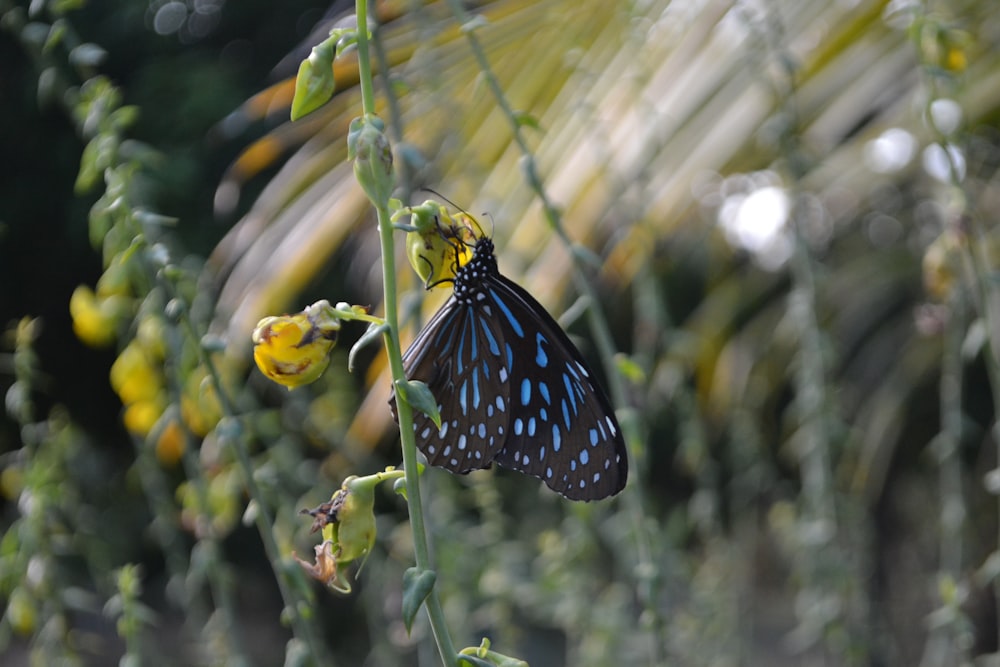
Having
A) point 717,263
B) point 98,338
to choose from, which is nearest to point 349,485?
point 98,338

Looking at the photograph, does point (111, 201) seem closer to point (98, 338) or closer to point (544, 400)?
point (544, 400)

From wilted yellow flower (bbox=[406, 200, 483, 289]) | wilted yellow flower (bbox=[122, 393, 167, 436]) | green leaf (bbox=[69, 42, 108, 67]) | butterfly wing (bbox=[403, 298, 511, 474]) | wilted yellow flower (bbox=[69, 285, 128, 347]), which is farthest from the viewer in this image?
wilted yellow flower (bbox=[122, 393, 167, 436])

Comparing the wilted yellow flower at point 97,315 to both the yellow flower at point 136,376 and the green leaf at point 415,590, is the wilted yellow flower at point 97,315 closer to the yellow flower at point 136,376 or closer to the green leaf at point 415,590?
the yellow flower at point 136,376

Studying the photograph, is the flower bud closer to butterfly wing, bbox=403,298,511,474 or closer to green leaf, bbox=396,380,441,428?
green leaf, bbox=396,380,441,428

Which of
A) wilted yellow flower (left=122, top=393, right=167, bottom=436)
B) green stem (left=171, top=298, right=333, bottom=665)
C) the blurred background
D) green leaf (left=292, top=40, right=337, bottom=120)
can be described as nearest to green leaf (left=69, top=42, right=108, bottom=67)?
the blurred background

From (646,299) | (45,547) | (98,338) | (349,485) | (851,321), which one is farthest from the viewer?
(851,321)

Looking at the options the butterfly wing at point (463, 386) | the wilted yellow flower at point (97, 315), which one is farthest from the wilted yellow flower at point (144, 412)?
the butterfly wing at point (463, 386)

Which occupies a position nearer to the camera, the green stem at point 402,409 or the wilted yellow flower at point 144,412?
the green stem at point 402,409
